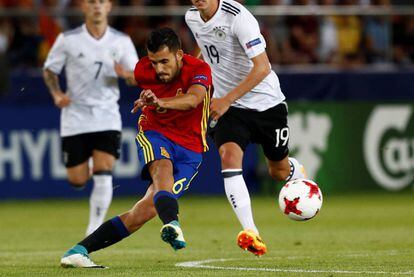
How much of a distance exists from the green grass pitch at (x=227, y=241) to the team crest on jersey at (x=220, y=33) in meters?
1.95

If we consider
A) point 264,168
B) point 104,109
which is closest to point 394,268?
point 104,109

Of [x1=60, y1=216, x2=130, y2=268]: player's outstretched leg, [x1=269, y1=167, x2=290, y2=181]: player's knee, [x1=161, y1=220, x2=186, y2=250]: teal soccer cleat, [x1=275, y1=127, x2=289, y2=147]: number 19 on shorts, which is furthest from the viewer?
[x1=269, y1=167, x2=290, y2=181]: player's knee

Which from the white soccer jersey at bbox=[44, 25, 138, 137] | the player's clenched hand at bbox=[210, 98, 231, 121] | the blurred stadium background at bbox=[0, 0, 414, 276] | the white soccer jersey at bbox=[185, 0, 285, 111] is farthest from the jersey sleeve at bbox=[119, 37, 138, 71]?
the player's clenched hand at bbox=[210, 98, 231, 121]

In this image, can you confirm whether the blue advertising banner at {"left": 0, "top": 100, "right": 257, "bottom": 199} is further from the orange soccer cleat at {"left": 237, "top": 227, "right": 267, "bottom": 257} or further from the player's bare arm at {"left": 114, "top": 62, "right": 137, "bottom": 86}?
the orange soccer cleat at {"left": 237, "top": 227, "right": 267, "bottom": 257}

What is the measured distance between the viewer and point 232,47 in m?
9.81

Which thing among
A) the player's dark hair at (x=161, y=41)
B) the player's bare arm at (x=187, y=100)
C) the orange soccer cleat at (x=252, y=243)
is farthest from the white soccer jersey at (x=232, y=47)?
the orange soccer cleat at (x=252, y=243)

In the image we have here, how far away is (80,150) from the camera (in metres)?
12.4

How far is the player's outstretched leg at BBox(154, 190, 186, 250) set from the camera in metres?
7.38

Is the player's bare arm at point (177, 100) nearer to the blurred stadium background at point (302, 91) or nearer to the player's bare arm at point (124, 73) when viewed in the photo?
the player's bare arm at point (124, 73)

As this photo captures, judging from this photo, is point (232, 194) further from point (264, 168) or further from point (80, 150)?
point (264, 168)

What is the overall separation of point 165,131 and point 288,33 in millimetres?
11067

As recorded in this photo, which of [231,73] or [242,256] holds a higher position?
[231,73]

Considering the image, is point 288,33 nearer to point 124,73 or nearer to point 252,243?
point 124,73

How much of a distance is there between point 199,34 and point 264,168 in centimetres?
855
